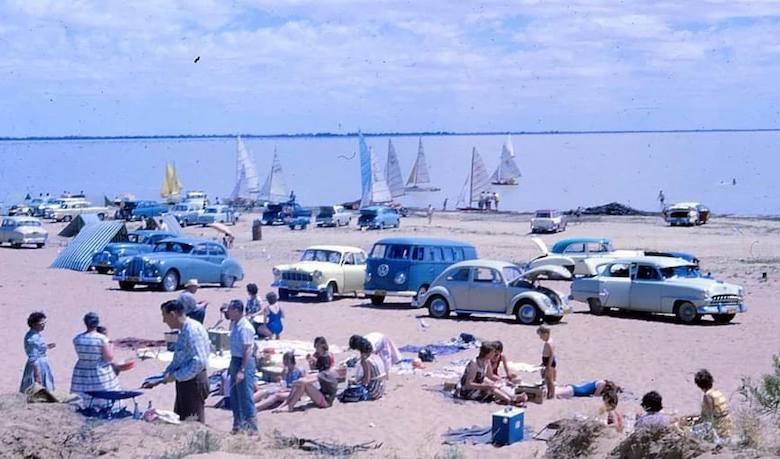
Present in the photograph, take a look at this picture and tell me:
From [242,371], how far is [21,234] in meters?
31.2

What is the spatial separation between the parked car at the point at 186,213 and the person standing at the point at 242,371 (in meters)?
43.4

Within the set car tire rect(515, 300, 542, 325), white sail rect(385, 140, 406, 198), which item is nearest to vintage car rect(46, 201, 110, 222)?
white sail rect(385, 140, 406, 198)

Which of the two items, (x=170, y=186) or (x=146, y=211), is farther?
(x=170, y=186)

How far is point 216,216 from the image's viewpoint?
53.5m

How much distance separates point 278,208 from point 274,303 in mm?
36834

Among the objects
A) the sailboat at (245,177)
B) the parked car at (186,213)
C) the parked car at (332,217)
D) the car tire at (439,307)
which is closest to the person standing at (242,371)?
the car tire at (439,307)

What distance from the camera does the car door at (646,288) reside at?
21.6 metres

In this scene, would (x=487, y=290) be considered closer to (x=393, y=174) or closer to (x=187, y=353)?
(x=187, y=353)

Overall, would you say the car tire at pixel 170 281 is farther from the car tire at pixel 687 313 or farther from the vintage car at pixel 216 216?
the vintage car at pixel 216 216

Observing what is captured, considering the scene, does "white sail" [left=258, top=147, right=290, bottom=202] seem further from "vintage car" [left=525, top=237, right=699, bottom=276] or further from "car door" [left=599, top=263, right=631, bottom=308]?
"car door" [left=599, top=263, right=631, bottom=308]

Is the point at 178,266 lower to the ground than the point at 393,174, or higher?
lower

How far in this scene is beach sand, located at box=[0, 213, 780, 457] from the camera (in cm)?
1248

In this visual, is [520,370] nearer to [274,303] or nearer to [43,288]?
[274,303]

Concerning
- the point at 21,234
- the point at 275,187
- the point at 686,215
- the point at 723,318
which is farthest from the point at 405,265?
the point at 275,187
